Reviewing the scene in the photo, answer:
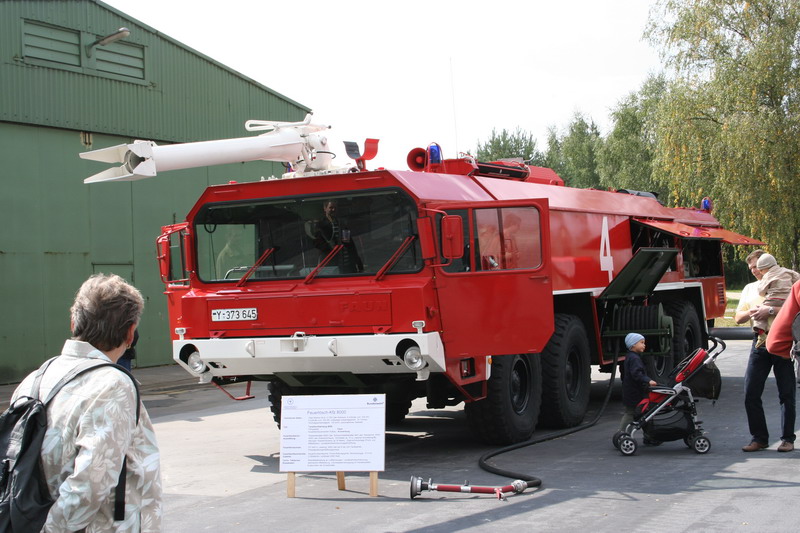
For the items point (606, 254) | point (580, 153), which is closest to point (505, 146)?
point (580, 153)

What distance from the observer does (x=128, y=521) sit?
131 inches

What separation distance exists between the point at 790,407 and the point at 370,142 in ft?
15.8

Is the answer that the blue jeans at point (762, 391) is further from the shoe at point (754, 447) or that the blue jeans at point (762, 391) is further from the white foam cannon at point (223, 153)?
the white foam cannon at point (223, 153)

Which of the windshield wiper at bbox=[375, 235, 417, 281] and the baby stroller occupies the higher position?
the windshield wiper at bbox=[375, 235, 417, 281]

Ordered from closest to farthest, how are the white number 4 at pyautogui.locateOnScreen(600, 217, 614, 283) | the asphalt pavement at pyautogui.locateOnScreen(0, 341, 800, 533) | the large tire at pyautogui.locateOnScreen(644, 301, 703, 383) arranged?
the asphalt pavement at pyautogui.locateOnScreen(0, 341, 800, 533) → the white number 4 at pyautogui.locateOnScreen(600, 217, 614, 283) → the large tire at pyautogui.locateOnScreen(644, 301, 703, 383)

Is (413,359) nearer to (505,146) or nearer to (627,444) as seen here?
(627,444)

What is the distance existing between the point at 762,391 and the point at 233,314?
5.19 metres

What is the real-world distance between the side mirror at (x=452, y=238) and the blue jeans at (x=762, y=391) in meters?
3.01

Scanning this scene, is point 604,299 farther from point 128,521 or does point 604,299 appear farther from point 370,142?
point 128,521

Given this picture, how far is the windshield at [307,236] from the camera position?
29.3ft

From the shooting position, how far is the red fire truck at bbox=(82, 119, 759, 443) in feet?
28.3

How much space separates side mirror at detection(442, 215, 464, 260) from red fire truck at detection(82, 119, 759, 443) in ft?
0.04

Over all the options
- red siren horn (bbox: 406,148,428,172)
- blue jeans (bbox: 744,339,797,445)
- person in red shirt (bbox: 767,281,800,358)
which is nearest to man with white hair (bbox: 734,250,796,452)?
blue jeans (bbox: 744,339,797,445)

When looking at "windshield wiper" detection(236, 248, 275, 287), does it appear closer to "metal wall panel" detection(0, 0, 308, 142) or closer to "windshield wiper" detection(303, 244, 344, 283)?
"windshield wiper" detection(303, 244, 344, 283)
